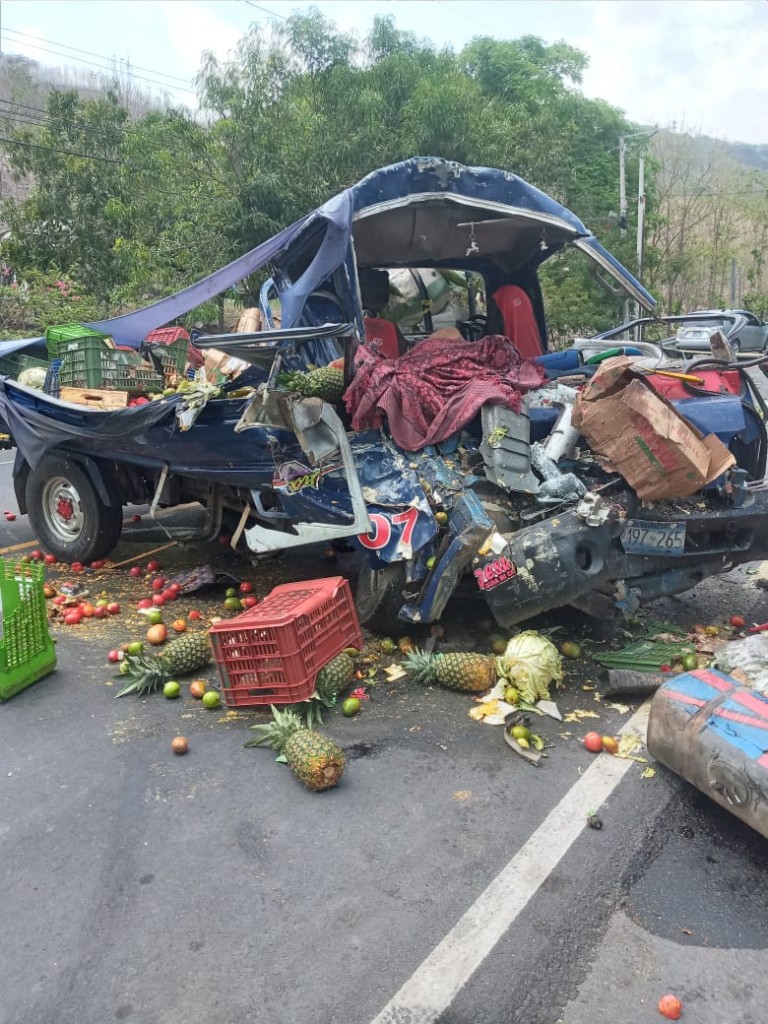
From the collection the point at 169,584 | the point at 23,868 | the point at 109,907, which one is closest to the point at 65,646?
the point at 169,584

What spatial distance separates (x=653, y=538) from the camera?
14.4 feet

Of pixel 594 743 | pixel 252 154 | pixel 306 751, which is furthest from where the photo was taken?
pixel 252 154

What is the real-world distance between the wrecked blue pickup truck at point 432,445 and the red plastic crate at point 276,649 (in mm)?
478

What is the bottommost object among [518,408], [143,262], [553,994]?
[553,994]

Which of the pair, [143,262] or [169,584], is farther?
[143,262]

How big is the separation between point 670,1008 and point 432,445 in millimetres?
3163

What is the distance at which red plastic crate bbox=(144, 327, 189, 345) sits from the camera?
7320 millimetres

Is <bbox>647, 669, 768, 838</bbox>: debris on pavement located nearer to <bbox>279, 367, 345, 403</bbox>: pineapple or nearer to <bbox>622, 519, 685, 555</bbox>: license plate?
<bbox>622, 519, 685, 555</bbox>: license plate

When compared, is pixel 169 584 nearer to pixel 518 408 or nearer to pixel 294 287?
pixel 294 287

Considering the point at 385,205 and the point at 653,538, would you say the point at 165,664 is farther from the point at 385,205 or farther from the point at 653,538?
the point at 385,205

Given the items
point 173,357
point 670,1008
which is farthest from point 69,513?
point 670,1008

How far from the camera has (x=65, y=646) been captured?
5105 mm

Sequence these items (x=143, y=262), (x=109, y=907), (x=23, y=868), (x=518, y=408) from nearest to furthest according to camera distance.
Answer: (x=109, y=907) < (x=23, y=868) < (x=518, y=408) < (x=143, y=262)

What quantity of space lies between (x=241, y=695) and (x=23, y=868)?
1339 millimetres
